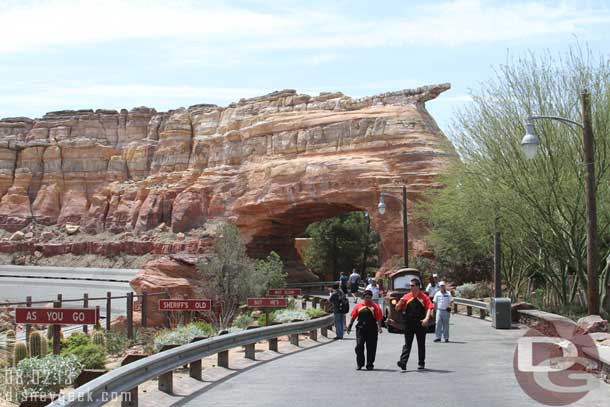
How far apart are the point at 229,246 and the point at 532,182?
54.8ft

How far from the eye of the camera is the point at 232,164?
7375cm

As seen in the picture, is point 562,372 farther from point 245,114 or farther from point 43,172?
point 43,172

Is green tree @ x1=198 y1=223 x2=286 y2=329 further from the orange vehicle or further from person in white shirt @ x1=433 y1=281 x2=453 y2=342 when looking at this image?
person in white shirt @ x1=433 y1=281 x2=453 y2=342

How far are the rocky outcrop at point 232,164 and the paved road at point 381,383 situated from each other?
62.3 ft

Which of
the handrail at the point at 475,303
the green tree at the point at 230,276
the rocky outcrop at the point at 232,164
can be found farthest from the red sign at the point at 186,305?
the rocky outcrop at the point at 232,164

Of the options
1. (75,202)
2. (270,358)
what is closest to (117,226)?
(75,202)

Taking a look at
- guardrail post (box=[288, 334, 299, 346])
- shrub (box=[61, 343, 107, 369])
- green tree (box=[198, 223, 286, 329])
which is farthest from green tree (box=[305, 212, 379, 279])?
shrub (box=[61, 343, 107, 369])

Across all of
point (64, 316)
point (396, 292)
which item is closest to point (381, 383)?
point (64, 316)

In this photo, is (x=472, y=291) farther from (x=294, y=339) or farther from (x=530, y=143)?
(x=530, y=143)

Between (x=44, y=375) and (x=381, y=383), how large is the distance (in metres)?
4.93

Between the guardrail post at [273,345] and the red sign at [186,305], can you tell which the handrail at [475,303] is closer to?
the red sign at [186,305]

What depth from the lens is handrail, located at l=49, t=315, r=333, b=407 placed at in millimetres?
8633

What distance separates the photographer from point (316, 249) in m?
72.4

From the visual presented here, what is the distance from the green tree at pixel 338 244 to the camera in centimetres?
7069
